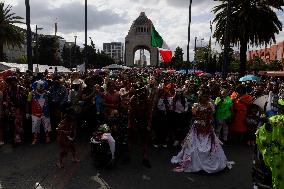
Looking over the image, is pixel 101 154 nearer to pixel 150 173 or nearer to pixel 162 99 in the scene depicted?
pixel 150 173

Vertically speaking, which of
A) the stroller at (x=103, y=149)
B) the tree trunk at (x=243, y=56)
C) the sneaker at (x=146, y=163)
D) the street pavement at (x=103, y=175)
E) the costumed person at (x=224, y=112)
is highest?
the tree trunk at (x=243, y=56)

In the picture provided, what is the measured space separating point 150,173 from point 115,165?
0.99 metres

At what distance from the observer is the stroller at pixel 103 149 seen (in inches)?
378

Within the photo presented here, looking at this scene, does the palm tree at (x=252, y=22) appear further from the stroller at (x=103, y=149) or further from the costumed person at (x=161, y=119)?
the stroller at (x=103, y=149)

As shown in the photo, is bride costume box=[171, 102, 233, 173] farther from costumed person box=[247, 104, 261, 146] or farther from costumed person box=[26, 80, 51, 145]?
costumed person box=[26, 80, 51, 145]

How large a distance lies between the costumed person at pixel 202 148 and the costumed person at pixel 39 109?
13.9 feet

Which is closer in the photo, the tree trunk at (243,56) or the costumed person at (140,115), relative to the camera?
the costumed person at (140,115)

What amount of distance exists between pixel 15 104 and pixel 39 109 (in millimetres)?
646

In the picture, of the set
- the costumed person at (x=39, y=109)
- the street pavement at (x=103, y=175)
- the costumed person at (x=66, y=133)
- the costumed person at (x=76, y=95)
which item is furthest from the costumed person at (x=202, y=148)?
the costumed person at (x=39, y=109)

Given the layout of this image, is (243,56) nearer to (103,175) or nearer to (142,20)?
(103,175)

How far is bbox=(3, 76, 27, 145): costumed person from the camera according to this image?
12.2 meters

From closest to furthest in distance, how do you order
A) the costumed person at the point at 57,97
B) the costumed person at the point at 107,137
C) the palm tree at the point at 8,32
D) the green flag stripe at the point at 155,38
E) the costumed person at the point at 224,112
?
1. the costumed person at the point at 107,137
2. the costumed person at the point at 57,97
3. the costumed person at the point at 224,112
4. the green flag stripe at the point at 155,38
5. the palm tree at the point at 8,32

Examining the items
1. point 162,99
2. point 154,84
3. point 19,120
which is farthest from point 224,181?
point 19,120

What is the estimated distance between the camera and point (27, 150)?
37.4 ft
